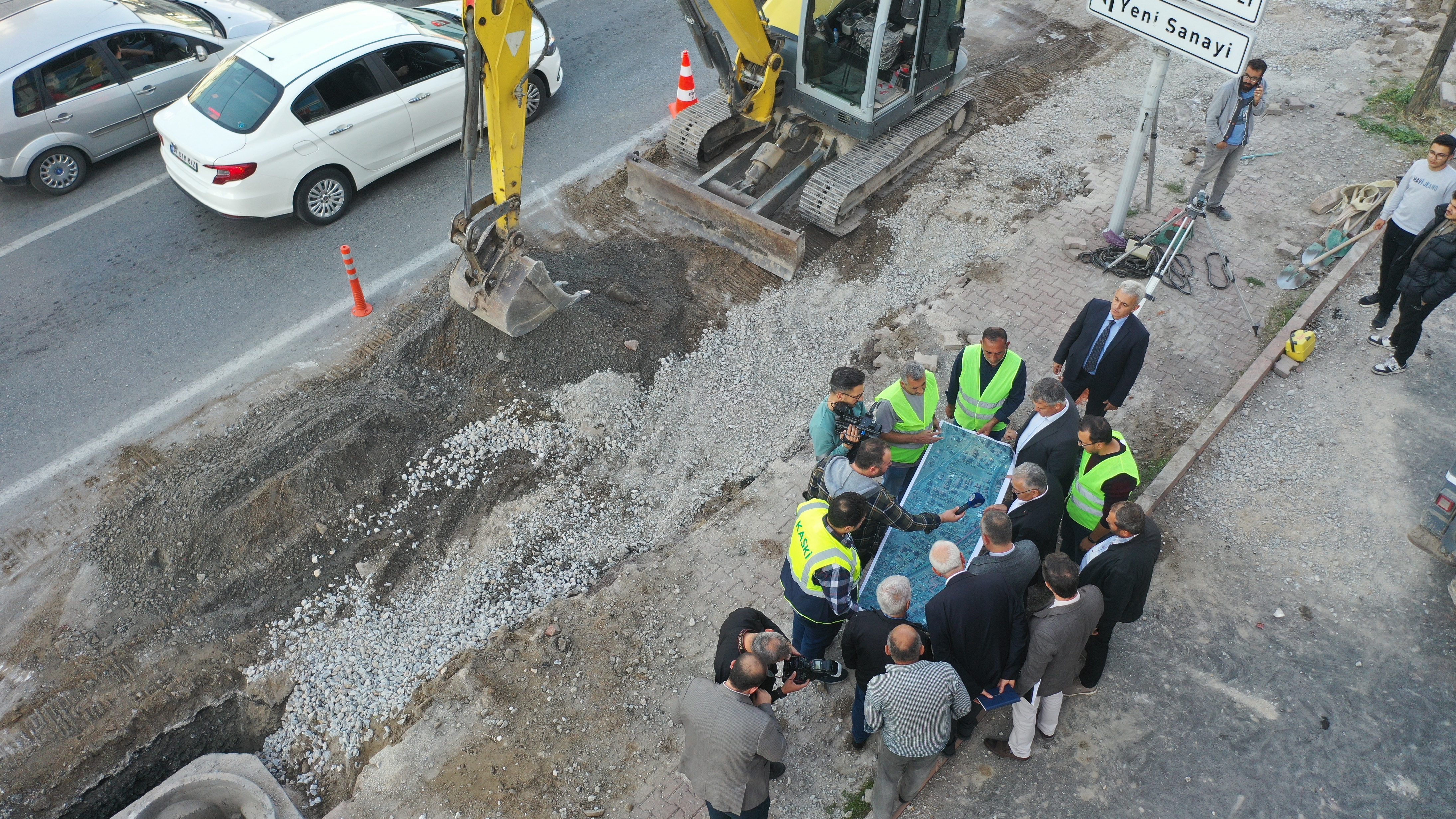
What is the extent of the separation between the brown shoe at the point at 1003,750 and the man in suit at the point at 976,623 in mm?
463

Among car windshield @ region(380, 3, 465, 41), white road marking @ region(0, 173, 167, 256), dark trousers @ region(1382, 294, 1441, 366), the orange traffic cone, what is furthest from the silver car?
dark trousers @ region(1382, 294, 1441, 366)

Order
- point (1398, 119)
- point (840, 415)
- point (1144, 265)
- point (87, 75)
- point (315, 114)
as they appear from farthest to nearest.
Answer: point (1398, 119)
point (87, 75)
point (315, 114)
point (1144, 265)
point (840, 415)

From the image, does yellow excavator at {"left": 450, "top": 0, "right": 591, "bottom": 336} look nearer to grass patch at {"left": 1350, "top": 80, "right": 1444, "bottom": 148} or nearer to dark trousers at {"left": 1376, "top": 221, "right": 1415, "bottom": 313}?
dark trousers at {"left": 1376, "top": 221, "right": 1415, "bottom": 313}

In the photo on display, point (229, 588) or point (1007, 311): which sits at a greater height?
point (1007, 311)

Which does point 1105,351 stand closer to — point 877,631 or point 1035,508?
point 1035,508

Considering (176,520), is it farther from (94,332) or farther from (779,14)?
(779,14)

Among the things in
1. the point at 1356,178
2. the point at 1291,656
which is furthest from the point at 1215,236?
the point at 1291,656

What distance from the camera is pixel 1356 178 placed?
10008 mm

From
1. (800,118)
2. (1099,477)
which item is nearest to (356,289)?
(800,118)

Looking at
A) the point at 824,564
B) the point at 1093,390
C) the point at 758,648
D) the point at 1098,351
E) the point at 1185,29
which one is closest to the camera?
the point at 758,648

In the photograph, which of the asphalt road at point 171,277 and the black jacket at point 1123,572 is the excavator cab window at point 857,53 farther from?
the black jacket at point 1123,572

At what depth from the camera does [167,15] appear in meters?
11.2

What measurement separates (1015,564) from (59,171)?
1141 cm

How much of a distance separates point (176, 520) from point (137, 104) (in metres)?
6.50
